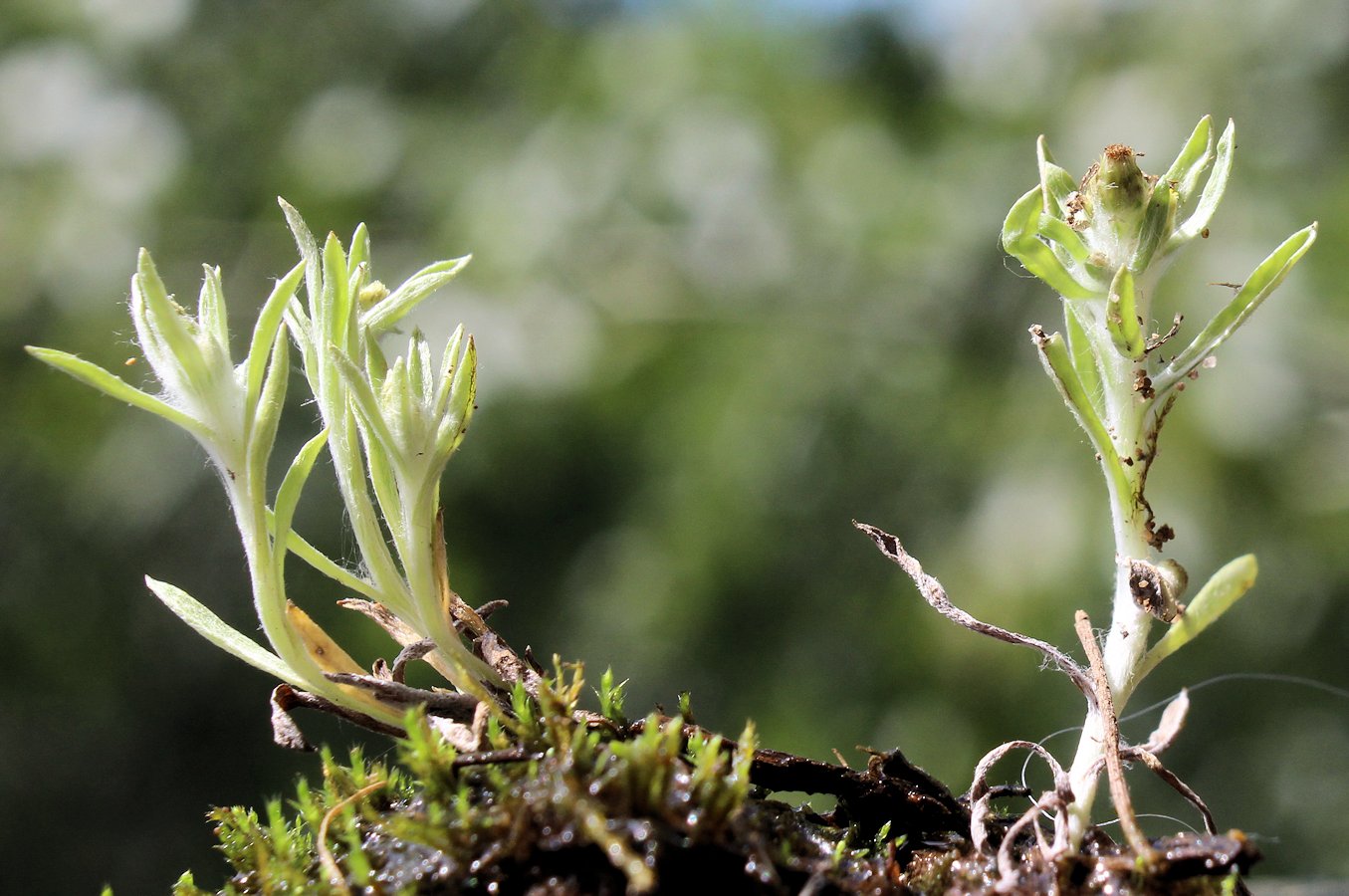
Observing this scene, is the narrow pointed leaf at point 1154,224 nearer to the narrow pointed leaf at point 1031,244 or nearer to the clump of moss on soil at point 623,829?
the narrow pointed leaf at point 1031,244

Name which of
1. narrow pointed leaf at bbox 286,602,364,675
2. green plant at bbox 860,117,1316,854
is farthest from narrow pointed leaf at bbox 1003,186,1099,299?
narrow pointed leaf at bbox 286,602,364,675

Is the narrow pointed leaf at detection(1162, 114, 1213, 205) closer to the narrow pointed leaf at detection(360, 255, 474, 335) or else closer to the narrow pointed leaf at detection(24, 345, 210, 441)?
the narrow pointed leaf at detection(360, 255, 474, 335)

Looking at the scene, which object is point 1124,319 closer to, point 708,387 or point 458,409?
point 458,409

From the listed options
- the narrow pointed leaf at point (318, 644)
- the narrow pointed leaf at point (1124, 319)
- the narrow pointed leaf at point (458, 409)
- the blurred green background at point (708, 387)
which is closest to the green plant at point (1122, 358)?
the narrow pointed leaf at point (1124, 319)

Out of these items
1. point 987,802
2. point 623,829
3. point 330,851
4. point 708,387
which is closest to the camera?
point 623,829

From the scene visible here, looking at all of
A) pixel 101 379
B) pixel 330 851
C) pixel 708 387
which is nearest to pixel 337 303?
pixel 101 379

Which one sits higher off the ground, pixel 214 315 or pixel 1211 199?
pixel 1211 199
